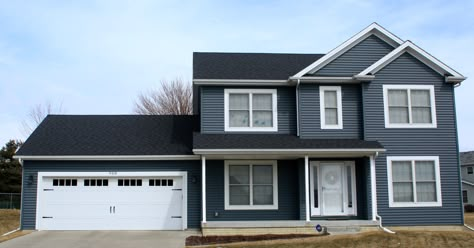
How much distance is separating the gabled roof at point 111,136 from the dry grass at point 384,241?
545cm

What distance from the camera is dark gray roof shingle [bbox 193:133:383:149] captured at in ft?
54.3

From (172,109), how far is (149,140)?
2387 cm

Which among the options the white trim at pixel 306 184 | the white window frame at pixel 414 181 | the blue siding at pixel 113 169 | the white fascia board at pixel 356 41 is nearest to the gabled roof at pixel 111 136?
the blue siding at pixel 113 169

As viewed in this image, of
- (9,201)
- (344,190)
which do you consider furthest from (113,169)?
(9,201)

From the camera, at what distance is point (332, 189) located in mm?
17609

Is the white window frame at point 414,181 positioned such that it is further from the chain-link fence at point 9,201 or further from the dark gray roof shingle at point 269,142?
the chain-link fence at point 9,201

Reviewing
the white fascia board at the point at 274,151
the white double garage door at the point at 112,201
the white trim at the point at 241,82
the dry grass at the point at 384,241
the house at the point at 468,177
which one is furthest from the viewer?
the house at the point at 468,177

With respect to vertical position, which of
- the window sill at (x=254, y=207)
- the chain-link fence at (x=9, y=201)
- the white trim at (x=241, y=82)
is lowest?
the chain-link fence at (x=9, y=201)

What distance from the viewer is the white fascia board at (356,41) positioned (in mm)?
17875

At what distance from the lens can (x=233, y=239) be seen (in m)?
15.0

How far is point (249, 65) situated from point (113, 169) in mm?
6508

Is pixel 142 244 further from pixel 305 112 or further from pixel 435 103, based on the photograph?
pixel 435 103

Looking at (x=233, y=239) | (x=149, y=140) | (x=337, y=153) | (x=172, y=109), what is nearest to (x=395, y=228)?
(x=337, y=153)

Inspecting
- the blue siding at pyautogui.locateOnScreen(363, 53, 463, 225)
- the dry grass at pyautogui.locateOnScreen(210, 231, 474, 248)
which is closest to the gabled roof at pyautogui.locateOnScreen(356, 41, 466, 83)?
the blue siding at pyautogui.locateOnScreen(363, 53, 463, 225)
